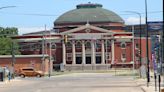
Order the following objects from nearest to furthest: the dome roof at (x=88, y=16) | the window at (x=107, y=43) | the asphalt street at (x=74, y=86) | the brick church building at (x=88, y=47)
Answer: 1. the asphalt street at (x=74, y=86)
2. the brick church building at (x=88, y=47)
3. the window at (x=107, y=43)
4. the dome roof at (x=88, y=16)

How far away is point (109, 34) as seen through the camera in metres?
163

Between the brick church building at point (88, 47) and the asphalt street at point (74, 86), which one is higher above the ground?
the brick church building at point (88, 47)

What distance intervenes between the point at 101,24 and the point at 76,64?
1909cm

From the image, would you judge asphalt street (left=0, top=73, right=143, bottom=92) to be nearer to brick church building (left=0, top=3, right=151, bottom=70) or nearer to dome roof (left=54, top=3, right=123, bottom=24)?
brick church building (left=0, top=3, right=151, bottom=70)

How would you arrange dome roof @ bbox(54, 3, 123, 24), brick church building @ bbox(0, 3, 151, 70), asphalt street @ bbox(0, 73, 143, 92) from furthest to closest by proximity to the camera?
dome roof @ bbox(54, 3, 123, 24) → brick church building @ bbox(0, 3, 151, 70) → asphalt street @ bbox(0, 73, 143, 92)

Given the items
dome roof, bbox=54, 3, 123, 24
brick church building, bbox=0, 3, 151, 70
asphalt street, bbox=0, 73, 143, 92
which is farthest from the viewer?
dome roof, bbox=54, 3, 123, 24

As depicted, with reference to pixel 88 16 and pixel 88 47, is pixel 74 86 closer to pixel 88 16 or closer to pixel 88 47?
pixel 88 47

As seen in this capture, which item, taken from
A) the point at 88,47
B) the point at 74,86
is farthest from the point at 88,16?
the point at 74,86

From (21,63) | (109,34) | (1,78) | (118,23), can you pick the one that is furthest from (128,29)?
(1,78)

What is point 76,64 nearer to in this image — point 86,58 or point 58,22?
point 86,58

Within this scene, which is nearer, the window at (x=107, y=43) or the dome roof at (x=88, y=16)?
the window at (x=107, y=43)

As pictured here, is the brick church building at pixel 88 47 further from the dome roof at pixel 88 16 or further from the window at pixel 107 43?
the dome roof at pixel 88 16

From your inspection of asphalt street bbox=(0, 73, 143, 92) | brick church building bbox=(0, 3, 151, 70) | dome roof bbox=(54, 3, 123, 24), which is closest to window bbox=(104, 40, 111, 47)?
brick church building bbox=(0, 3, 151, 70)

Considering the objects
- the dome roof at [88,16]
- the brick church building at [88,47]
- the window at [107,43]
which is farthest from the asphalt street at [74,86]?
the dome roof at [88,16]
